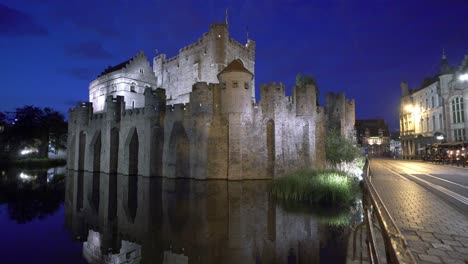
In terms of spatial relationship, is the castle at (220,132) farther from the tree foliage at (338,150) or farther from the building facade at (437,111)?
the building facade at (437,111)

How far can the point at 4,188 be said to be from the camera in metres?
20.4

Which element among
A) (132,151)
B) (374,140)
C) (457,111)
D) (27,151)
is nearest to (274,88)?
(132,151)

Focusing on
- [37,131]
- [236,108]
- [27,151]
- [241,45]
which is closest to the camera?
[236,108]

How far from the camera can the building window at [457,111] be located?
107ft

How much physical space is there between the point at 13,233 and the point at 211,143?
14.6 metres

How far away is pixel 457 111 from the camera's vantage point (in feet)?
109

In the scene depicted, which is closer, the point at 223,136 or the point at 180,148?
the point at 223,136

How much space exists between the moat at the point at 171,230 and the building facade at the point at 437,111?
27.5 metres

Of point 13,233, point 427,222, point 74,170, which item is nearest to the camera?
point 427,222

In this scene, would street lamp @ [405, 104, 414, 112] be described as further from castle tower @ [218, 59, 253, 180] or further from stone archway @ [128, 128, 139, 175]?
stone archway @ [128, 128, 139, 175]

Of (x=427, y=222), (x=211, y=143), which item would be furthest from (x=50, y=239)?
(x=211, y=143)

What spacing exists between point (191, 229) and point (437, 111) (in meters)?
41.5

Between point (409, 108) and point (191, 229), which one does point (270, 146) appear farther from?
point (409, 108)

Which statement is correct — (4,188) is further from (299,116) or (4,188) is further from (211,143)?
(299,116)
